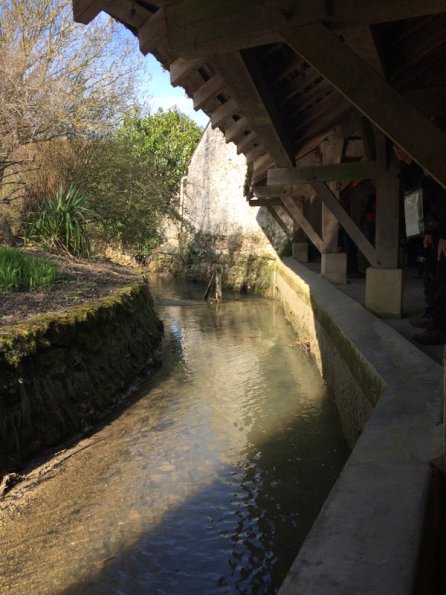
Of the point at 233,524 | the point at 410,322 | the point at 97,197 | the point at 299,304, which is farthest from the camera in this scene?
the point at 97,197

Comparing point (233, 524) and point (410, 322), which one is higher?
point (410, 322)

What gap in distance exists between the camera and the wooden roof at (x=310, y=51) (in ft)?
8.40

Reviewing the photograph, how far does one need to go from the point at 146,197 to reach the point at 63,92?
426 centimetres

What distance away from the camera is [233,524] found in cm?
335

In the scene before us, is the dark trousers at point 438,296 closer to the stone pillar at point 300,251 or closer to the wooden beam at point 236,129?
the wooden beam at point 236,129

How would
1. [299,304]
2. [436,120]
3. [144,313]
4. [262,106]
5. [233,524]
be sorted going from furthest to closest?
[299,304], [144,313], [436,120], [262,106], [233,524]

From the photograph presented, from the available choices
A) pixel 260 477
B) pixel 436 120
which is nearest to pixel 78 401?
pixel 260 477

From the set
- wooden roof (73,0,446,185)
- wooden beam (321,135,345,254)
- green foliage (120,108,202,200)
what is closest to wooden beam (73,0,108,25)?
wooden roof (73,0,446,185)

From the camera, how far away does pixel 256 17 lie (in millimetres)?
2641

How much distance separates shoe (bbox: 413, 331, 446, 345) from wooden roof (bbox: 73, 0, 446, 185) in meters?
1.72

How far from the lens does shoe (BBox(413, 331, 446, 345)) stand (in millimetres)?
4254

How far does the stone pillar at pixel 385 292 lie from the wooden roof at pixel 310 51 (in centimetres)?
157

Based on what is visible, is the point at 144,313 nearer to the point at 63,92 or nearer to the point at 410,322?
the point at 410,322

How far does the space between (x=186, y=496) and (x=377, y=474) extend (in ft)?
5.73
